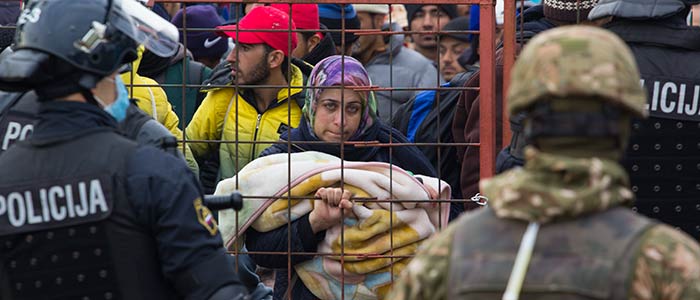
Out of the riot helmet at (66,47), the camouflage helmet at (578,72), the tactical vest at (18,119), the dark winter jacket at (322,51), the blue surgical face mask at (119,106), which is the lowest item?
the dark winter jacket at (322,51)

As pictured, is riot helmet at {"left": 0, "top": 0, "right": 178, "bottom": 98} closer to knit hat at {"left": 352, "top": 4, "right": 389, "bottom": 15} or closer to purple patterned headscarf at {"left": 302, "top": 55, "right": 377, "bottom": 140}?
purple patterned headscarf at {"left": 302, "top": 55, "right": 377, "bottom": 140}

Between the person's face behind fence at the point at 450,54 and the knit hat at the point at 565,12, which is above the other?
the knit hat at the point at 565,12

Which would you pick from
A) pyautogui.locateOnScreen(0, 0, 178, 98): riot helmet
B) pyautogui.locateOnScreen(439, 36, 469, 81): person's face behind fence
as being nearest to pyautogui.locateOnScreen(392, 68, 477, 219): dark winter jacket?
pyautogui.locateOnScreen(0, 0, 178, 98): riot helmet

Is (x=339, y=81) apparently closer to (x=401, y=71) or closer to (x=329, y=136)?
(x=329, y=136)

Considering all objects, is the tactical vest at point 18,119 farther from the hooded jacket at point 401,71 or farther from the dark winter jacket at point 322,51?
the hooded jacket at point 401,71

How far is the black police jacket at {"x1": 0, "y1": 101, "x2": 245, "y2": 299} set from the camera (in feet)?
12.9

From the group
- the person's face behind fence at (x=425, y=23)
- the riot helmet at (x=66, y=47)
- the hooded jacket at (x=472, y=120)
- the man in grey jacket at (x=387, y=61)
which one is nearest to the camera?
the riot helmet at (x=66, y=47)

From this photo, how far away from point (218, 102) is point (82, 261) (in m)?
2.73

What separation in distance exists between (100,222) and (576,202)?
4.77ft

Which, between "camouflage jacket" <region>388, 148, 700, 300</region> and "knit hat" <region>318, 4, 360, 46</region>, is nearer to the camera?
"camouflage jacket" <region>388, 148, 700, 300</region>

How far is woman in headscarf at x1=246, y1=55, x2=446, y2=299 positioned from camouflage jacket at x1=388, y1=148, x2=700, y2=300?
8.75 feet

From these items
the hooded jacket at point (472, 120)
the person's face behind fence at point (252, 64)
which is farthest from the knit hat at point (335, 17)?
the hooded jacket at point (472, 120)

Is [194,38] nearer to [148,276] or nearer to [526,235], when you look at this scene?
[148,276]

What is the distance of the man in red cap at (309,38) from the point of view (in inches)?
278
